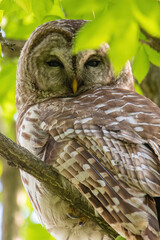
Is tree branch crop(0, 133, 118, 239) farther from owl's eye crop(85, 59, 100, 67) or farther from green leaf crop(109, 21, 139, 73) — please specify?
owl's eye crop(85, 59, 100, 67)

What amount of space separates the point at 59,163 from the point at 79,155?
164mm

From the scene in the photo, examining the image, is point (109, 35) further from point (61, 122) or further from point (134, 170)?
point (61, 122)

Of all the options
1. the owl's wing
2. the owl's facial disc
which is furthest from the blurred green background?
the owl's wing

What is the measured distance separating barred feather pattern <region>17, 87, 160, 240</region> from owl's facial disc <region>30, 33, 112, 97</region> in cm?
39

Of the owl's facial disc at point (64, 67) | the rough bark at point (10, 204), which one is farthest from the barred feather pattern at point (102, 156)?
the rough bark at point (10, 204)

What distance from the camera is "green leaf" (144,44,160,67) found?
12.5ft

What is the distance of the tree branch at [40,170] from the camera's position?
2904 millimetres

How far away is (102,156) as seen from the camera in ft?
9.87

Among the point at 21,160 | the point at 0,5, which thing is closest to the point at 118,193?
the point at 21,160

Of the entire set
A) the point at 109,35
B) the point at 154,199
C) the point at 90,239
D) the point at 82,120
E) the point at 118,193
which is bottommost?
the point at 90,239

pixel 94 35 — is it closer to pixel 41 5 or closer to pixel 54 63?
pixel 41 5

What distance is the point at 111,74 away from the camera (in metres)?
4.55

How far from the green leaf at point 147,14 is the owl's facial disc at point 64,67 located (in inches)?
92.2

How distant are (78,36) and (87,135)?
1.29 metres
